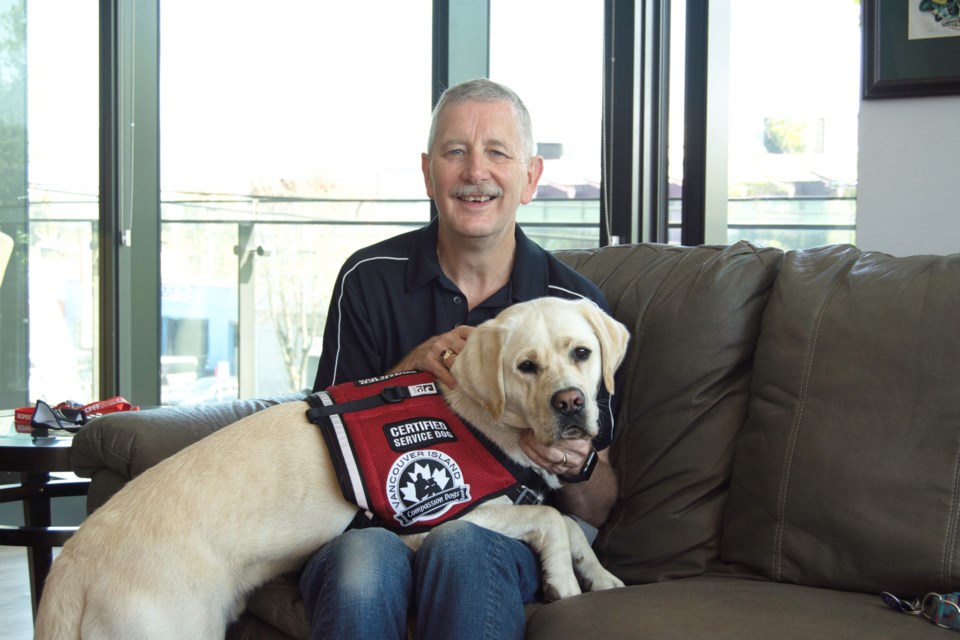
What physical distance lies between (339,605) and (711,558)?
33.7 inches

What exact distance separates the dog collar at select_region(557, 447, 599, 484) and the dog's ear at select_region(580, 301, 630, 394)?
14 centimetres

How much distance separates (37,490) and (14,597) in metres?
1.30

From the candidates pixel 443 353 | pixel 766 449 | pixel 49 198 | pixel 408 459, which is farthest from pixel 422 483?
pixel 49 198

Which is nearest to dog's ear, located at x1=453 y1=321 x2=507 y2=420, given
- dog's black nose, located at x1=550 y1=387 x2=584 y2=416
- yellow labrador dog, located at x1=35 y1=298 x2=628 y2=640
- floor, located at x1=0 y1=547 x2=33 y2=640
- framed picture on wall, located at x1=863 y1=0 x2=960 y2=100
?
yellow labrador dog, located at x1=35 y1=298 x2=628 y2=640

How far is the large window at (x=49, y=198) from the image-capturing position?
5043 millimetres

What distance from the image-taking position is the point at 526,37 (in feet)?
12.6

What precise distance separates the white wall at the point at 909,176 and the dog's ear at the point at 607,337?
1135 mm

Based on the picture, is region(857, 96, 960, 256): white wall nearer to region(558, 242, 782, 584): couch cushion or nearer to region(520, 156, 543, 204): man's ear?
region(558, 242, 782, 584): couch cushion

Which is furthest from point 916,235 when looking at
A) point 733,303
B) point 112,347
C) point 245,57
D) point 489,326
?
point 112,347

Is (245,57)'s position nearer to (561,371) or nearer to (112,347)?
(112,347)

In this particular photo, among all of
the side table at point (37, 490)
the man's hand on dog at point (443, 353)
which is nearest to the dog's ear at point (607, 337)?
the man's hand on dog at point (443, 353)

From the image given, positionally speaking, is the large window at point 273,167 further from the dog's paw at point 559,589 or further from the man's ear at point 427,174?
the dog's paw at point 559,589

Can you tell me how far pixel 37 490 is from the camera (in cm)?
283

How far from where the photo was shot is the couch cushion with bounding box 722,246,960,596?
179 cm
